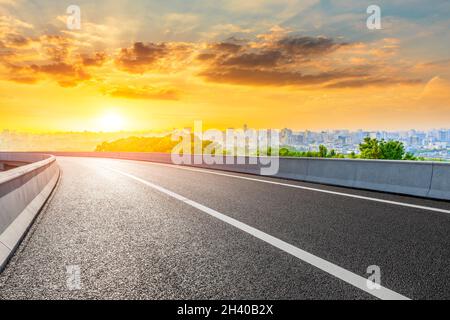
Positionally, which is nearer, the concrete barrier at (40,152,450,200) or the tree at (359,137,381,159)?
the concrete barrier at (40,152,450,200)

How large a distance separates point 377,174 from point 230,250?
8.54 metres

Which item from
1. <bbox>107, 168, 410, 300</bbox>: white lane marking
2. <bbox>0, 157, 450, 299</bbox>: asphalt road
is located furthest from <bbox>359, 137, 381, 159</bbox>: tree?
<bbox>107, 168, 410, 300</bbox>: white lane marking

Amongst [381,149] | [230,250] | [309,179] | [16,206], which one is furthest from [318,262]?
[381,149]

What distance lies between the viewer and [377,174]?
1270cm

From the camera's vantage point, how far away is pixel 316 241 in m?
5.90

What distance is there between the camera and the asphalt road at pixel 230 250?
4023 mm

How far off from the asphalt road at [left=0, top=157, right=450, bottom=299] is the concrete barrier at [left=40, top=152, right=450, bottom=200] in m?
1.17

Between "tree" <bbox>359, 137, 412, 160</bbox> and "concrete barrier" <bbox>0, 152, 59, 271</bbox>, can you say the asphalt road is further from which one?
"tree" <bbox>359, 137, 412, 160</bbox>

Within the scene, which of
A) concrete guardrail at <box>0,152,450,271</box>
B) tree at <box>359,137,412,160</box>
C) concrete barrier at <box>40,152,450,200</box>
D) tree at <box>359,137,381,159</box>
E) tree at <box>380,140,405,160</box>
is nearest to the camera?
concrete guardrail at <box>0,152,450,271</box>

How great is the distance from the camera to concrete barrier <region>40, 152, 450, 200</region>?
35.2ft

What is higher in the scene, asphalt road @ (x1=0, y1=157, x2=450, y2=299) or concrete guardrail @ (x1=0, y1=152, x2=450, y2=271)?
concrete guardrail @ (x1=0, y1=152, x2=450, y2=271)

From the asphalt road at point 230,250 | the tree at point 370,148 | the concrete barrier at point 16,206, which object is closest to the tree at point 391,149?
the tree at point 370,148
